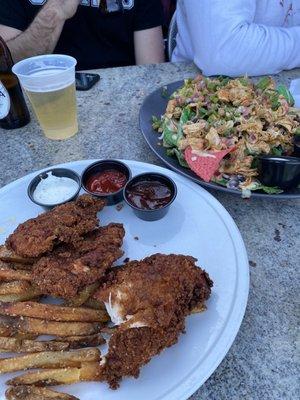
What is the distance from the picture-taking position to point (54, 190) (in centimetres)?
189

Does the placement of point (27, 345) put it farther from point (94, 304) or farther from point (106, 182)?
point (106, 182)

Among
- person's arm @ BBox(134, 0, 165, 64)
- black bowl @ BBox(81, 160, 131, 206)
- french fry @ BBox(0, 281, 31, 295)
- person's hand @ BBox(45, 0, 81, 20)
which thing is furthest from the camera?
person's arm @ BBox(134, 0, 165, 64)

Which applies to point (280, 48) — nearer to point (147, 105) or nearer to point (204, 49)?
point (204, 49)

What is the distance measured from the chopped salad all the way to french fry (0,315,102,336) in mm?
1026

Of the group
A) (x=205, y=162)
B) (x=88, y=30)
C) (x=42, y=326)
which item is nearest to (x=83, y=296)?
(x=42, y=326)

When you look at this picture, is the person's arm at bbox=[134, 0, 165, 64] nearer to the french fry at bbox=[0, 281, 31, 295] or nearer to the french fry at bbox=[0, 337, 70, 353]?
the french fry at bbox=[0, 281, 31, 295]

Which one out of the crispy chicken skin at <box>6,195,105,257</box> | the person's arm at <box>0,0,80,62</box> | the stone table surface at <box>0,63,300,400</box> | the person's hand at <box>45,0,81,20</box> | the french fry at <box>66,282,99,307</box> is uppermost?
the person's hand at <box>45,0,81,20</box>

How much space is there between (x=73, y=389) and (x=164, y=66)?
108 inches

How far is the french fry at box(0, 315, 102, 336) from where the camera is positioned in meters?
1.28

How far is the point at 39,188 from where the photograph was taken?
1.91m

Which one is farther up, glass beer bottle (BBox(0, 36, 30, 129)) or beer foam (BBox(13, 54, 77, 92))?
beer foam (BBox(13, 54, 77, 92))

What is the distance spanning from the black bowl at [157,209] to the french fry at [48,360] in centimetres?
72

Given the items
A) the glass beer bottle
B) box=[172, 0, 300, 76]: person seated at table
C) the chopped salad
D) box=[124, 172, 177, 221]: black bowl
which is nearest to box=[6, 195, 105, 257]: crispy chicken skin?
box=[124, 172, 177, 221]: black bowl

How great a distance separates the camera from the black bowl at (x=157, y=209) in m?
1.76
